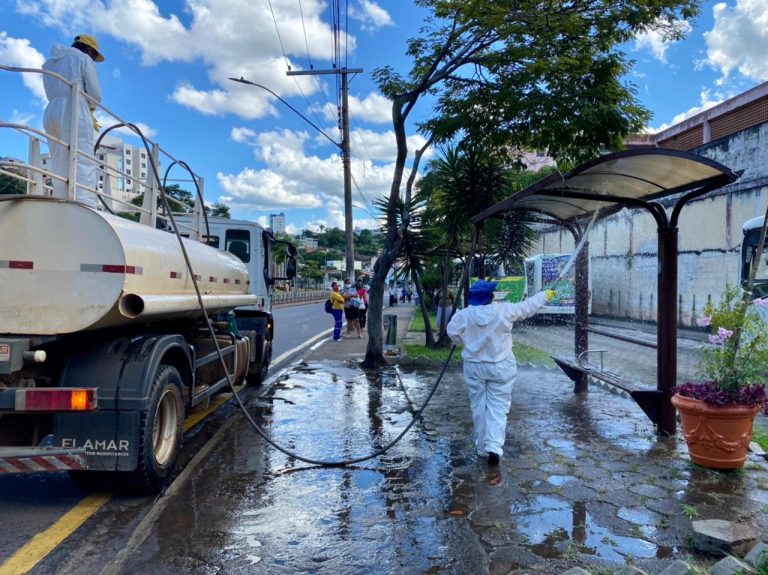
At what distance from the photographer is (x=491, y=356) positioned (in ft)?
17.5

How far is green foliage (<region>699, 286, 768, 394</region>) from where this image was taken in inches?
190

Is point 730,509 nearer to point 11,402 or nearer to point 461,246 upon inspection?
point 11,402

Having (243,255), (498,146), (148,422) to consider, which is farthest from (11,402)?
(498,146)

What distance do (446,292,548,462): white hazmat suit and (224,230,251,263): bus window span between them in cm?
515

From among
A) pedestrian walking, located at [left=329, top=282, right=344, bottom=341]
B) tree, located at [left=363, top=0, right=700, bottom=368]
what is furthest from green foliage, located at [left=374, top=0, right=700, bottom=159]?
pedestrian walking, located at [left=329, top=282, right=344, bottom=341]

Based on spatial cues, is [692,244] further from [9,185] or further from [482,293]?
[9,185]

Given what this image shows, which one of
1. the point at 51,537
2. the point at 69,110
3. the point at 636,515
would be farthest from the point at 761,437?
the point at 69,110

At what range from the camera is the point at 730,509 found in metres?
4.12

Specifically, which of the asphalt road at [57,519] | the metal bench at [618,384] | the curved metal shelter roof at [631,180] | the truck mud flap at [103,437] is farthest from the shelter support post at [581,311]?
the truck mud flap at [103,437]

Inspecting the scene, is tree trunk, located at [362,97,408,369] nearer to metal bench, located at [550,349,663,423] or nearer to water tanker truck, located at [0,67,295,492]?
metal bench, located at [550,349,663,423]

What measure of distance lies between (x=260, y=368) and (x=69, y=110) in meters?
5.23

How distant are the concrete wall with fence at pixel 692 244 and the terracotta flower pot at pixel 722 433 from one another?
41.2 ft

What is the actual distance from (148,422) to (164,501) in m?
0.65

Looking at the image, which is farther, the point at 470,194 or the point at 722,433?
the point at 470,194
